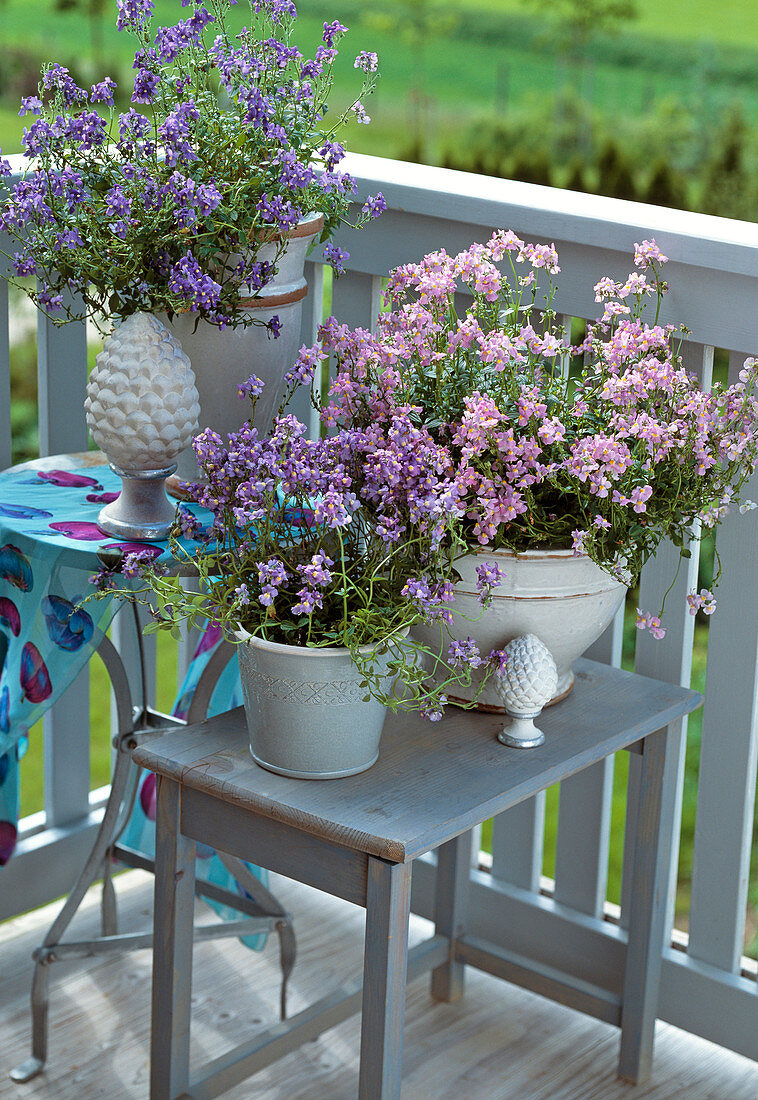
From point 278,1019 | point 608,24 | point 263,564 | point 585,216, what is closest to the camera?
point 263,564

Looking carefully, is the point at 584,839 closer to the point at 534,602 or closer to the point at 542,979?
the point at 542,979

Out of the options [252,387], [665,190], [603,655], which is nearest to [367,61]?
[252,387]

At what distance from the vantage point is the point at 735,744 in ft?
6.82

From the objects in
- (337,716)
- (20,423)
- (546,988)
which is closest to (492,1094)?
(546,988)

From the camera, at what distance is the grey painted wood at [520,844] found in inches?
91.4

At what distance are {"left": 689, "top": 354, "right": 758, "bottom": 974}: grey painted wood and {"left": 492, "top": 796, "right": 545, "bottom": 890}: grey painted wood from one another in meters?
0.27

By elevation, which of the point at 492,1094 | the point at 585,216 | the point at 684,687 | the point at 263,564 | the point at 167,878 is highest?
the point at 585,216

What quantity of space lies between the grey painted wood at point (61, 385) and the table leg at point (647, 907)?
40.5 inches

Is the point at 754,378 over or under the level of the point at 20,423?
over

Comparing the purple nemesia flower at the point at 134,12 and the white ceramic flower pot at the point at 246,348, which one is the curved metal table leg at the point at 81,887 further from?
the purple nemesia flower at the point at 134,12

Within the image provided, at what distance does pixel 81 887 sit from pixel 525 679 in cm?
83

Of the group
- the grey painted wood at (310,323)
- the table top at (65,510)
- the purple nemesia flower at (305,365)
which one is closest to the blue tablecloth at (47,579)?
the table top at (65,510)

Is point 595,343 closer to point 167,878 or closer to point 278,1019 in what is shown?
point 167,878

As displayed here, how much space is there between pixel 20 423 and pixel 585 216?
452 centimetres
